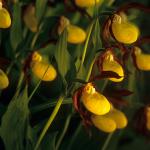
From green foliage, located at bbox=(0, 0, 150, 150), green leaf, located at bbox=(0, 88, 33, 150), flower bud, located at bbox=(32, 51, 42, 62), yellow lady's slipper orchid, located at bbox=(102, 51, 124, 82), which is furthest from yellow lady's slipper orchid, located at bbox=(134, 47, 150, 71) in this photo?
green leaf, located at bbox=(0, 88, 33, 150)

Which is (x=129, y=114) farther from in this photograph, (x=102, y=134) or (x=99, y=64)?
(x=99, y=64)

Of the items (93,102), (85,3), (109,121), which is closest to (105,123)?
(109,121)

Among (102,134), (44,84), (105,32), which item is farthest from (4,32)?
(102,134)

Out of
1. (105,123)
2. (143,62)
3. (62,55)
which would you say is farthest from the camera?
(143,62)

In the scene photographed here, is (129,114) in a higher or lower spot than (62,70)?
lower

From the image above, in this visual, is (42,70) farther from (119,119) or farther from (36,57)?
(119,119)

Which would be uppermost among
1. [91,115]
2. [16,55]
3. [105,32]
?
[105,32]

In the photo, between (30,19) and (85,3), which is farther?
(30,19)
